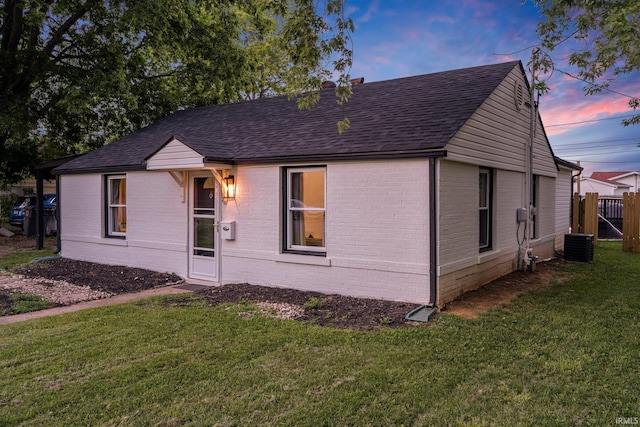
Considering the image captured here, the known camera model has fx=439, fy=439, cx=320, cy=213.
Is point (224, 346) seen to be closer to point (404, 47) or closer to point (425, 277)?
point (425, 277)

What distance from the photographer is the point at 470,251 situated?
26.0ft

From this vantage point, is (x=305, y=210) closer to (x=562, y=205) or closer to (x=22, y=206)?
(x=562, y=205)

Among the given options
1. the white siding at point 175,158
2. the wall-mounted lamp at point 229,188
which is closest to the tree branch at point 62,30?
the white siding at point 175,158

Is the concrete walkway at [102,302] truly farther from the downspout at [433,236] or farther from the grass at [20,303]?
the downspout at [433,236]

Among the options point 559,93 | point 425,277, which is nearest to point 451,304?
point 425,277

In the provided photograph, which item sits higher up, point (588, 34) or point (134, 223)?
point (588, 34)

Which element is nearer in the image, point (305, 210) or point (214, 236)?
point (305, 210)

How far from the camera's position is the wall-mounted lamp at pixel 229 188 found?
8914mm

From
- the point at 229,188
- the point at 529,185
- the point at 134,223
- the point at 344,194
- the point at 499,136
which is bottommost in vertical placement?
the point at 134,223

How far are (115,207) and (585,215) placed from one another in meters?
15.3

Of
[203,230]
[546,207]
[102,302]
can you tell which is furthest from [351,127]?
[546,207]

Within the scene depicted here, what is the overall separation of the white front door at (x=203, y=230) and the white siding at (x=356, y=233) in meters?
0.87

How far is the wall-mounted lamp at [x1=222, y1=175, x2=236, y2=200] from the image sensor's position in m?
8.91

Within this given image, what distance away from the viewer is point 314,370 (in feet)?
14.3
